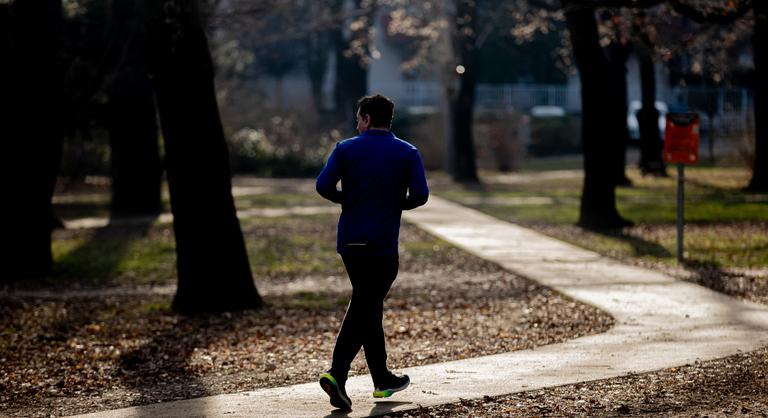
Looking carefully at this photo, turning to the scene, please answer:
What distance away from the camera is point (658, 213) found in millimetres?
22328

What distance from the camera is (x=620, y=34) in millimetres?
23703

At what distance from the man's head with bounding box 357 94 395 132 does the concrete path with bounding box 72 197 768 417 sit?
164 cm

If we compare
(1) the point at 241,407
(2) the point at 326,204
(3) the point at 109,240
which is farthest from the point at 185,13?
(2) the point at 326,204

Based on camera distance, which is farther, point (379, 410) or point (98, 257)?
point (98, 257)

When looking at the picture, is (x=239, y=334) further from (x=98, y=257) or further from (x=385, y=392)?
(x=98, y=257)

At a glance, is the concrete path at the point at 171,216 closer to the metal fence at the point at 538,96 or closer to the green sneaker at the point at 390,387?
the green sneaker at the point at 390,387

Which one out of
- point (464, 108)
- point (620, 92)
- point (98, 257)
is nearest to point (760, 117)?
point (620, 92)

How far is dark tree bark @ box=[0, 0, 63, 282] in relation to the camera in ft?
50.9

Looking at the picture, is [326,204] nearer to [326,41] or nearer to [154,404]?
[154,404]

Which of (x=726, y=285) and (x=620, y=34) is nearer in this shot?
(x=726, y=285)

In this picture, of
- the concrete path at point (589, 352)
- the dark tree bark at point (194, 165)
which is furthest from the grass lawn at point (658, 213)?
the dark tree bark at point (194, 165)

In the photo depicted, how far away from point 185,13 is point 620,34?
13000mm

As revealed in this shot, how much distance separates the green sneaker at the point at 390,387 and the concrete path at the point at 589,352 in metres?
0.05

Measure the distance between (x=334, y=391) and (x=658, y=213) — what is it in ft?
51.8
